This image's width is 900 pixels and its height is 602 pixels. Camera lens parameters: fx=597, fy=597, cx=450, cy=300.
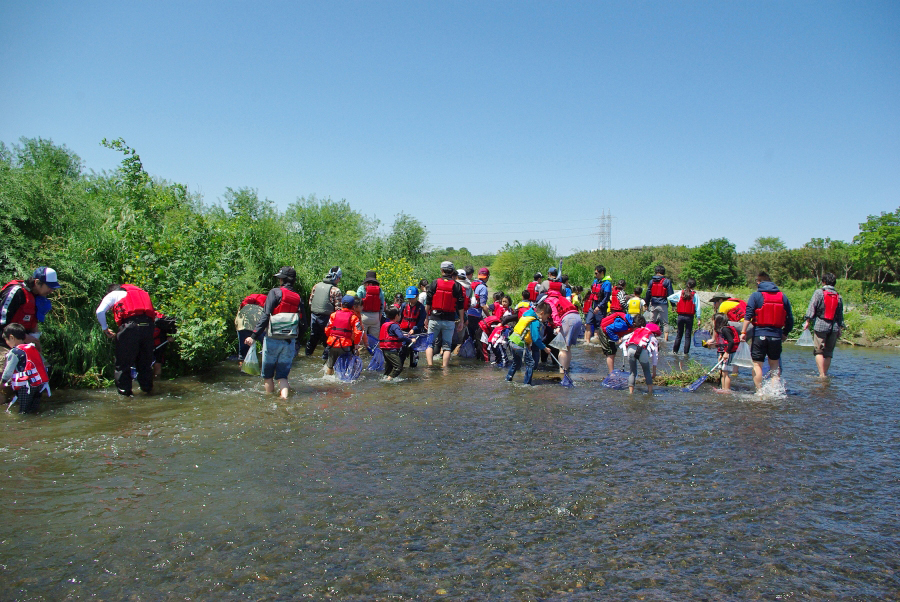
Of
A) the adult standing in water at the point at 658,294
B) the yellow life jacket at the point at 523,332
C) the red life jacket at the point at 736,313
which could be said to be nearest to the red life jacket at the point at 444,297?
the yellow life jacket at the point at 523,332

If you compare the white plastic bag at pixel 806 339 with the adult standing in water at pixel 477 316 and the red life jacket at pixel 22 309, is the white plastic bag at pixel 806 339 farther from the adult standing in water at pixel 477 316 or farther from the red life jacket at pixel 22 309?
the red life jacket at pixel 22 309

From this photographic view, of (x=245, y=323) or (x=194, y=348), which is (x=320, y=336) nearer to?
(x=245, y=323)

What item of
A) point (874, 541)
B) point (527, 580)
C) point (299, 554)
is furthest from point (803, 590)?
point (299, 554)

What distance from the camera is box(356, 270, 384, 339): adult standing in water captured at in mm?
11352

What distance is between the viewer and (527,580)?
374 centimetres

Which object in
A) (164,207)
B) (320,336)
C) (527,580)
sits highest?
(164,207)

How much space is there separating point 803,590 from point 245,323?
349 inches

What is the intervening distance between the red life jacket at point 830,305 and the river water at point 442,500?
2.40 m

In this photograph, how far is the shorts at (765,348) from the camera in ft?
29.6

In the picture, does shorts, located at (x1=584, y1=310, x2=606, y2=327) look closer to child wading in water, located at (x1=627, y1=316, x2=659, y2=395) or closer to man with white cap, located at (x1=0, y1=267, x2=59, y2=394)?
child wading in water, located at (x1=627, y1=316, x2=659, y2=395)

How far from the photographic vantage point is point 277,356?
8.23 m

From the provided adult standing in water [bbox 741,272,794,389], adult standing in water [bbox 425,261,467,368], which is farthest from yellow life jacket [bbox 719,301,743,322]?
adult standing in water [bbox 425,261,467,368]

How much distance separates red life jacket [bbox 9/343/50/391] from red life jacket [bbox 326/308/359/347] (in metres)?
3.80

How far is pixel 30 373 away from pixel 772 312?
9.90 m
